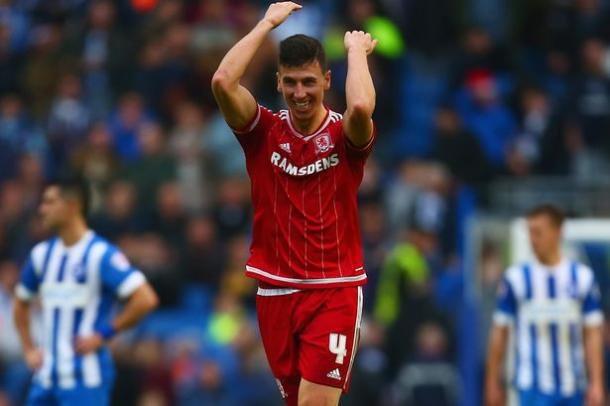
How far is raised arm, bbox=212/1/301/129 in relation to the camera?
25.6 ft

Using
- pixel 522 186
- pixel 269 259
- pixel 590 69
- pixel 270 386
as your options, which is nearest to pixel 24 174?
pixel 270 386

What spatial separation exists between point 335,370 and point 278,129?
50.6 inches

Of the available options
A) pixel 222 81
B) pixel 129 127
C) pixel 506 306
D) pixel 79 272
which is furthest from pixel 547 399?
pixel 129 127

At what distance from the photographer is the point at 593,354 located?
10.8 meters

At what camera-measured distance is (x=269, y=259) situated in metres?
8.15

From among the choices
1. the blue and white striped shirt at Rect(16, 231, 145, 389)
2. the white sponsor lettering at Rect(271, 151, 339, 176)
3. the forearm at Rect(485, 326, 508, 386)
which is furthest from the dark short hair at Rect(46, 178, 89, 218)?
the forearm at Rect(485, 326, 508, 386)

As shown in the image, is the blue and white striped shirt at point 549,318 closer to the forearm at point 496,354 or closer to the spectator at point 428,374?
the forearm at point 496,354

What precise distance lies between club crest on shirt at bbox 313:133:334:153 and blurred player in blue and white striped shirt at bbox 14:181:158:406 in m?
2.29

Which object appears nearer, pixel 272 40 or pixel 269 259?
pixel 269 259

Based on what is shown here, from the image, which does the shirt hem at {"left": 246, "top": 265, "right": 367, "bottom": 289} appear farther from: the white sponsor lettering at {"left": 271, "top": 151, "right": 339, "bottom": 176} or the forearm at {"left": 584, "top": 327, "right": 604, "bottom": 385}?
the forearm at {"left": 584, "top": 327, "right": 604, "bottom": 385}

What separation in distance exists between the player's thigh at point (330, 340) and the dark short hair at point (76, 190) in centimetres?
245

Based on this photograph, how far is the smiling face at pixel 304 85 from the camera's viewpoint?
307 inches

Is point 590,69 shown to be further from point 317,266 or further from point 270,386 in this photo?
point 317,266

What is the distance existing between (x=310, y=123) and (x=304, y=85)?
0.91 ft
